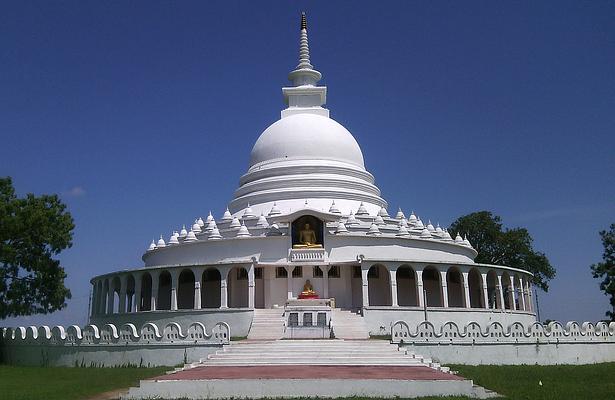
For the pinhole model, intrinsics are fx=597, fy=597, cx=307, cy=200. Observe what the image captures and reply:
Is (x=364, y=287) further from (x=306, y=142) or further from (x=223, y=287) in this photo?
(x=306, y=142)

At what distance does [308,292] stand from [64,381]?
47.3ft

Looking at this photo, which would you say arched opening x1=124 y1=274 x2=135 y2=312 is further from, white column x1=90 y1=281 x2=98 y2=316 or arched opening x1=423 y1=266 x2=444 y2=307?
arched opening x1=423 y1=266 x2=444 y2=307

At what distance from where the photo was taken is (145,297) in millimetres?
38938

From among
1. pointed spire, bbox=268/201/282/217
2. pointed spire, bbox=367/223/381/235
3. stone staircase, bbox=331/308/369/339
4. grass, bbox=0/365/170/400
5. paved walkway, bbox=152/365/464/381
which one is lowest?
grass, bbox=0/365/170/400

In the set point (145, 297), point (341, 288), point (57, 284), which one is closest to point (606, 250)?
point (341, 288)

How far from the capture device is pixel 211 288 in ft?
115

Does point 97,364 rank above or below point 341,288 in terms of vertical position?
below

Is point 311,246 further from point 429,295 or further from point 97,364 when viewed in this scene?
point 97,364

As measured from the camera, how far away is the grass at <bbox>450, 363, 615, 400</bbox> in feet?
47.3

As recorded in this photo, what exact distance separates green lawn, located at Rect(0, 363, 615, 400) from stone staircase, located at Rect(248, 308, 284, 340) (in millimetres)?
6444

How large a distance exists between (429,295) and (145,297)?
1816 cm

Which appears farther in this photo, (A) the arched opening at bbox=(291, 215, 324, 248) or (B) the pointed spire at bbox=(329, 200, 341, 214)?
(B) the pointed spire at bbox=(329, 200, 341, 214)

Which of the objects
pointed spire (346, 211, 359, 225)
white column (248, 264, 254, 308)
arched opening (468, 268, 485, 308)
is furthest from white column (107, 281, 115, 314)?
arched opening (468, 268, 485, 308)

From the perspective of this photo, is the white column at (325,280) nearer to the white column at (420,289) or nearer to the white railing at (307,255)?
the white railing at (307,255)
